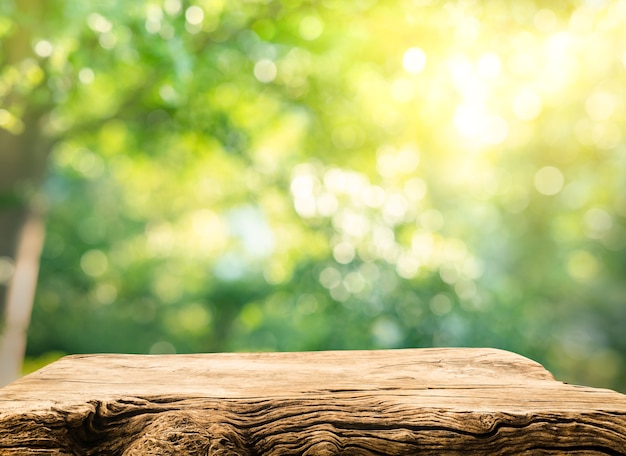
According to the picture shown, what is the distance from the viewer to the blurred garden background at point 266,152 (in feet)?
10.1

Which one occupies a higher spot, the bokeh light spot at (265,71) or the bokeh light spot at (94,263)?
the bokeh light spot at (265,71)

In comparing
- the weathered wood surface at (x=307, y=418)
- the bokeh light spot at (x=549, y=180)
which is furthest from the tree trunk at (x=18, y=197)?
the bokeh light spot at (x=549, y=180)

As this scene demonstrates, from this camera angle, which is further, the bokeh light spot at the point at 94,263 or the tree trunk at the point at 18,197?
the bokeh light spot at the point at 94,263

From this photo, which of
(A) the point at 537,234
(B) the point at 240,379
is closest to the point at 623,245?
(A) the point at 537,234

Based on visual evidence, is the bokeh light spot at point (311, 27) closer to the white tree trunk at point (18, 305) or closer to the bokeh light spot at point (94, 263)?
the white tree trunk at point (18, 305)

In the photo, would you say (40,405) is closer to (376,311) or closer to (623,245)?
(376,311)

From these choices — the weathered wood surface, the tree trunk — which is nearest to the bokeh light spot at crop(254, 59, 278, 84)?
the tree trunk

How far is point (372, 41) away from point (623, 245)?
16.1ft

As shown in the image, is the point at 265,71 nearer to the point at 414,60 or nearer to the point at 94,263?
the point at 414,60

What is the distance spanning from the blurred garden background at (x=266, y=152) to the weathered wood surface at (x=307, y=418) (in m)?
1.47

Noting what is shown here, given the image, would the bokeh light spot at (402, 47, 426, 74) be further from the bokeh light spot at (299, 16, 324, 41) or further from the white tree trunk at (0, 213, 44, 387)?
the white tree trunk at (0, 213, 44, 387)

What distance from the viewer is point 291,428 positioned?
1015 millimetres

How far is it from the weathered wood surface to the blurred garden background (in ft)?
4.82

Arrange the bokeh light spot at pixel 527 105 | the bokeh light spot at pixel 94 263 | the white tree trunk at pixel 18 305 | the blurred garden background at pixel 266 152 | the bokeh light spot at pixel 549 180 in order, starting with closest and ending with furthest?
1. the blurred garden background at pixel 266 152
2. the white tree trunk at pixel 18 305
3. the bokeh light spot at pixel 527 105
4. the bokeh light spot at pixel 94 263
5. the bokeh light spot at pixel 549 180
